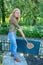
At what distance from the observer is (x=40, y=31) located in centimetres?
1303

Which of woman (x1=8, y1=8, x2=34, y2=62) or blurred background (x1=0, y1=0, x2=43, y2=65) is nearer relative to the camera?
woman (x1=8, y1=8, x2=34, y2=62)

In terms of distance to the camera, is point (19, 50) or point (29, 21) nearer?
point (19, 50)

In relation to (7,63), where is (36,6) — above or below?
above

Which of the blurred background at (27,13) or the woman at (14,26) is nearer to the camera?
the woman at (14,26)

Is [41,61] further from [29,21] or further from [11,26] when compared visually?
[29,21]

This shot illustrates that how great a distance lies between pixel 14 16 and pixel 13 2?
8.02m

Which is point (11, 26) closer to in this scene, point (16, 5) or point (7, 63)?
point (7, 63)

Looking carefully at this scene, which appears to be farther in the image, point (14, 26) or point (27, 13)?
point (27, 13)

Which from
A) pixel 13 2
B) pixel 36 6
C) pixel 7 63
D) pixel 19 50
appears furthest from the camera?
pixel 36 6

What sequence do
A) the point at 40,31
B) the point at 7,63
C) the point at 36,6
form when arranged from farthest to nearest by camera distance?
the point at 36,6 < the point at 40,31 < the point at 7,63

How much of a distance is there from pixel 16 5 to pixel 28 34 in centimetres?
263

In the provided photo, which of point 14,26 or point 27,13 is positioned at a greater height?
point 14,26

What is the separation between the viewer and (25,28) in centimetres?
1376

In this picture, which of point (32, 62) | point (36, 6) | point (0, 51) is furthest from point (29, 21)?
point (32, 62)
